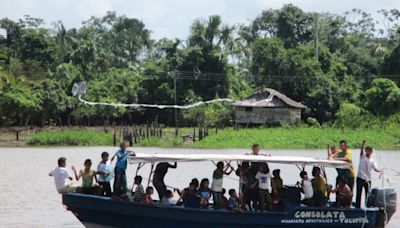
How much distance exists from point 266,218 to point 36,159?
28127mm

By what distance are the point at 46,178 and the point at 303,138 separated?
990 inches

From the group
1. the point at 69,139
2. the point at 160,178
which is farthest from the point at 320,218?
the point at 69,139

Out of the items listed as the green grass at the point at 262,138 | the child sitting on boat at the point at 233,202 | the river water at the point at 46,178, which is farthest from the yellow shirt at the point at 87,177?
the green grass at the point at 262,138

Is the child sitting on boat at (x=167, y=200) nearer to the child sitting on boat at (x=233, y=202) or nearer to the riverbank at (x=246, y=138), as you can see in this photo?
the child sitting on boat at (x=233, y=202)

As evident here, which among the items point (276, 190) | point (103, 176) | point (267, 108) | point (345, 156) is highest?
point (267, 108)

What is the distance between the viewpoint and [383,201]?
60.8ft

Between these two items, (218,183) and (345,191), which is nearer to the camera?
(218,183)

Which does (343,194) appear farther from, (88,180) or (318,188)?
(88,180)

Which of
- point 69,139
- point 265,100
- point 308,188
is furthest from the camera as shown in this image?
point 265,100

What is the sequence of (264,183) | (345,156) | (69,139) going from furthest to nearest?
(69,139), (345,156), (264,183)

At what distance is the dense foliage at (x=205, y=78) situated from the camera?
63.0 m

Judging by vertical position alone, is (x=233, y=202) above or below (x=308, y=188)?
below

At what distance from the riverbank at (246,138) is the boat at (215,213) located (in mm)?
35045

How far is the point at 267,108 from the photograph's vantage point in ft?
211
